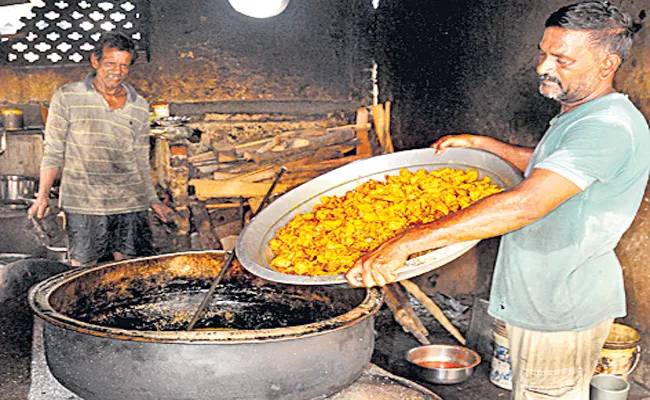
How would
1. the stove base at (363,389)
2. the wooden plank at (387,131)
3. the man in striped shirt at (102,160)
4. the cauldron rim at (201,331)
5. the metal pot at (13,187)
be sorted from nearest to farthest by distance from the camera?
the cauldron rim at (201,331) < the stove base at (363,389) < the man in striped shirt at (102,160) < the wooden plank at (387,131) < the metal pot at (13,187)

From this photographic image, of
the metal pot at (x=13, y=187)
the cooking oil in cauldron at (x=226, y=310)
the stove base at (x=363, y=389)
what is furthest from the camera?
the metal pot at (x=13, y=187)

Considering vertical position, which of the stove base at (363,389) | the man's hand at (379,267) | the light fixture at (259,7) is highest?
the light fixture at (259,7)

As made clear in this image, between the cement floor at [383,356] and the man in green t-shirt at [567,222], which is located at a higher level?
the man in green t-shirt at [567,222]

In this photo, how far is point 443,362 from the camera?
4.48 metres

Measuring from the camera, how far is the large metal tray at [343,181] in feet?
8.74

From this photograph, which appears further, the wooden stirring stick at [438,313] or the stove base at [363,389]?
the wooden stirring stick at [438,313]

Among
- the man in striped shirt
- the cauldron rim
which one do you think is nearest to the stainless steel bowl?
the cauldron rim

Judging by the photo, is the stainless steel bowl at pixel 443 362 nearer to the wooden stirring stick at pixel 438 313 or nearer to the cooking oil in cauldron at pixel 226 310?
the wooden stirring stick at pixel 438 313

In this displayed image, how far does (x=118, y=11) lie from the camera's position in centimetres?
698

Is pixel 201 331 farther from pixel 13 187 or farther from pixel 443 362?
pixel 13 187

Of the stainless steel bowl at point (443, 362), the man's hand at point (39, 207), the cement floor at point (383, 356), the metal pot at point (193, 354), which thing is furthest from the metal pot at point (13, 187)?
the stainless steel bowl at point (443, 362)

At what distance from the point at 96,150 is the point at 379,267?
3.16m

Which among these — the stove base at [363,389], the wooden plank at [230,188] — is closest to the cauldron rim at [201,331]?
the stove base at [363,389]

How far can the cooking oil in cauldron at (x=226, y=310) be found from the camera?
2961mm
